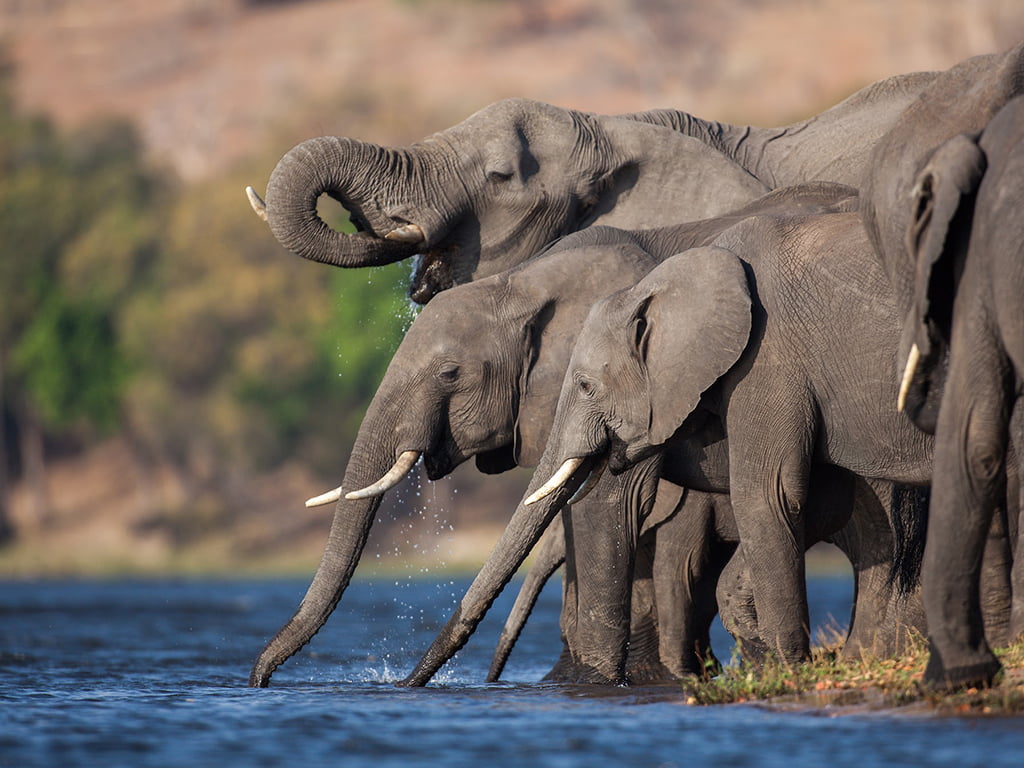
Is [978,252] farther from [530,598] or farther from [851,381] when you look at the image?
[530,598]

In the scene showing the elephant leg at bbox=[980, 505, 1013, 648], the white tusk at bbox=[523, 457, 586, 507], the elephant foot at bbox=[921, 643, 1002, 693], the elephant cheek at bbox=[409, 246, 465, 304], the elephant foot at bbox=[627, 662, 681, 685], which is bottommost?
the elephant foot at bbox=[921, 643, 1002, 693]

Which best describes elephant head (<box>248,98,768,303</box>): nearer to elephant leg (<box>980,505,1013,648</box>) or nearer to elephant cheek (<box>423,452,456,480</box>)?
elephant cheek (<box>423,452,456,480</box>)

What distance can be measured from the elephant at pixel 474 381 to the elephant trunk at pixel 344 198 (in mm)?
995

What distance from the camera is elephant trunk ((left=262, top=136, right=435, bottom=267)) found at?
35.9 feet

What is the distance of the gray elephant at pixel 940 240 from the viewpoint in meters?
7.37

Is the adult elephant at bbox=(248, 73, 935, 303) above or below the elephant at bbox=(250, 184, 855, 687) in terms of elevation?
above

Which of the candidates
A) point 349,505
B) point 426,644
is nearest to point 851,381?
point 349,505

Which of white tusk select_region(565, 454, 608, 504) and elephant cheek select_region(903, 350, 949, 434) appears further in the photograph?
white tusk select_region(565, 454, 608, 504)

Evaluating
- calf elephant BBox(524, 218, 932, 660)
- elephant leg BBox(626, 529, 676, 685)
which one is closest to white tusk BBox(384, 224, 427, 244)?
elephant leg BBox(626, 529, 676, 685)

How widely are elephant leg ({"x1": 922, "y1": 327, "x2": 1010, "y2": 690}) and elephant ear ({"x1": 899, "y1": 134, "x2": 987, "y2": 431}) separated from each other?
208 mm

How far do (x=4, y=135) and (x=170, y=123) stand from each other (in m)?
13.0

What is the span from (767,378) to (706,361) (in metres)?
0.27

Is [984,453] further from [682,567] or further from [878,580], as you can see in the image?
[682,567]

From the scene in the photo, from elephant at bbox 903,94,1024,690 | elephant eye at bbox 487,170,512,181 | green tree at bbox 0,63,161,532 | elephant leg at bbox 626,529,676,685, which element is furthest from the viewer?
green tree at bbox 0,63,161,532
